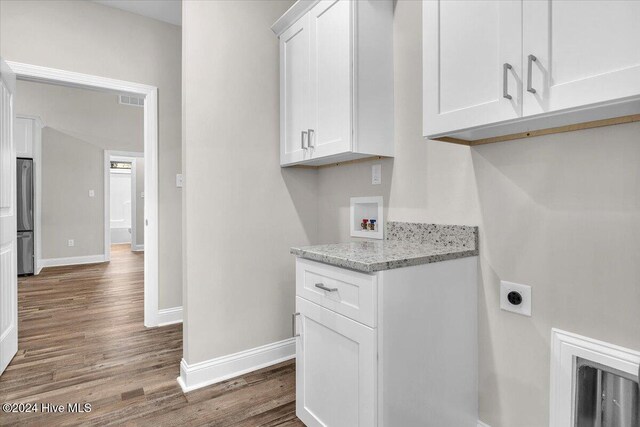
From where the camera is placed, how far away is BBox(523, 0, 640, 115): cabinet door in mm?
883

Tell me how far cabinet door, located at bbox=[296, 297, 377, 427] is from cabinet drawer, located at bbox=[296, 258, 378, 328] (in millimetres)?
36

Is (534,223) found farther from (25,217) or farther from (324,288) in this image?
(25,217)

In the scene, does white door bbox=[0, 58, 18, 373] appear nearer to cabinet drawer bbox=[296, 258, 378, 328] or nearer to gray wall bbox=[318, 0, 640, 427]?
cabinet drawer bbox=[296, 258, 378, 328]

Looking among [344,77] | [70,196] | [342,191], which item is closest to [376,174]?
[342,191]

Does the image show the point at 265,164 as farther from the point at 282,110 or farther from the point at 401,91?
the point at 401,91

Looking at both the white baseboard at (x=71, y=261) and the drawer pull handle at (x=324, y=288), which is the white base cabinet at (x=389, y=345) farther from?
the white baseboard at (x=71, y=261)

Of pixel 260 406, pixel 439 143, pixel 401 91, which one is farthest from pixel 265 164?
pixel 260 406

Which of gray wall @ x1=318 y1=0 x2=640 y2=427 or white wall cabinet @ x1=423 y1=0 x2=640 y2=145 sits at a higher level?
white wall cabinet @ x1=423 y1=0 x2=640 y2=145

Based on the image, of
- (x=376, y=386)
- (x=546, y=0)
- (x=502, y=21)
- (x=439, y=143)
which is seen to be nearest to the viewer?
(x=546, y=0)

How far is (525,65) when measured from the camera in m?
1.08

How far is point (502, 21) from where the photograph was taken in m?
1.13

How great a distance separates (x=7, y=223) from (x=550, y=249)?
3.17 meters

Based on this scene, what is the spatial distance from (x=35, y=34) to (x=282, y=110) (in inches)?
82.4

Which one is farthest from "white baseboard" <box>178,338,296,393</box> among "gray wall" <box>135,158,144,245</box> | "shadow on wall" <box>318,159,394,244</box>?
"gray wall" <box>135,158,144,245</box>
